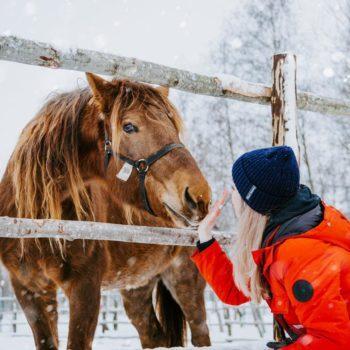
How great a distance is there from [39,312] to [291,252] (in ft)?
7.31

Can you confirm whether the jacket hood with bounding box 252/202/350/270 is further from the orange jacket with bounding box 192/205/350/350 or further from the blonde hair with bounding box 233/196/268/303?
the blonde hair with bounding box 233/196/268/303

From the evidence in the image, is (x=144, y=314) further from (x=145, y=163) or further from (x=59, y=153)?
(x=145, y=163)

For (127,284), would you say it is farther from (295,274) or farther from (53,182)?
(295,274)

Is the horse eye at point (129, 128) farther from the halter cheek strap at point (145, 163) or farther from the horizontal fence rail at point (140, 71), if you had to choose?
the horizontal fence rail at point (140, 71)

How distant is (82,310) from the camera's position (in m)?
2.81

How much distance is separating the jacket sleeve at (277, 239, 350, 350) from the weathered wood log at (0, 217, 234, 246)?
96 centimetres

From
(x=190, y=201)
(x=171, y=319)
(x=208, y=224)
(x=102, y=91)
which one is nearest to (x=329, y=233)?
(x=208, y=224)

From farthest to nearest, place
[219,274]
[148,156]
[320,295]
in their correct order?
[148,156] → [219,274] → [320,295]

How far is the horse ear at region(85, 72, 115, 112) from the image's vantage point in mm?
2920

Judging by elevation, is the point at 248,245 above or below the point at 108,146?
below

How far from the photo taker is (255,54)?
12.7 m

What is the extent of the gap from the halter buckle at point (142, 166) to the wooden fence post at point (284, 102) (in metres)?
0.84

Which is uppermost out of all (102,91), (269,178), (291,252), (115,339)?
(102,91)

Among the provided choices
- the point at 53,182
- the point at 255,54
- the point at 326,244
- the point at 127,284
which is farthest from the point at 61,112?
the point at 255,54
